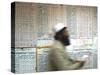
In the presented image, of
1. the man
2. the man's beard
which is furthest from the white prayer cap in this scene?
the man's beard

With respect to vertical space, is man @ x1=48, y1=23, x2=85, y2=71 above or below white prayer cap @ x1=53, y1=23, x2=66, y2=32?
below

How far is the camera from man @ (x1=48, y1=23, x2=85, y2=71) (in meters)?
2.68

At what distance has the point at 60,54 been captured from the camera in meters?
2.69

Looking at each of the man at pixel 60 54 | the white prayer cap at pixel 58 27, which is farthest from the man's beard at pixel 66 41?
the white prayer cap at pixel 58 27

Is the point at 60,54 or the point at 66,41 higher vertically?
the point at 66,41

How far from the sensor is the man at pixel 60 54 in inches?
105

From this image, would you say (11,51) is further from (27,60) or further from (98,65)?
(98,65)

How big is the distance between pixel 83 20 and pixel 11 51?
0.97 meters

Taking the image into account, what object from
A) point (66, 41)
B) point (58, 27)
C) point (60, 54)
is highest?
point (58, 27)

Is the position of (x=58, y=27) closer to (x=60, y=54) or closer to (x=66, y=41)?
(x=66, y=41)

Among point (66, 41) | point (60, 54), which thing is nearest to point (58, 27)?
point (66, 41)

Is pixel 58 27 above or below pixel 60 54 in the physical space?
above

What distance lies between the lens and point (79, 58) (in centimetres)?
283

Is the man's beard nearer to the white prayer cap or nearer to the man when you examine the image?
the man
